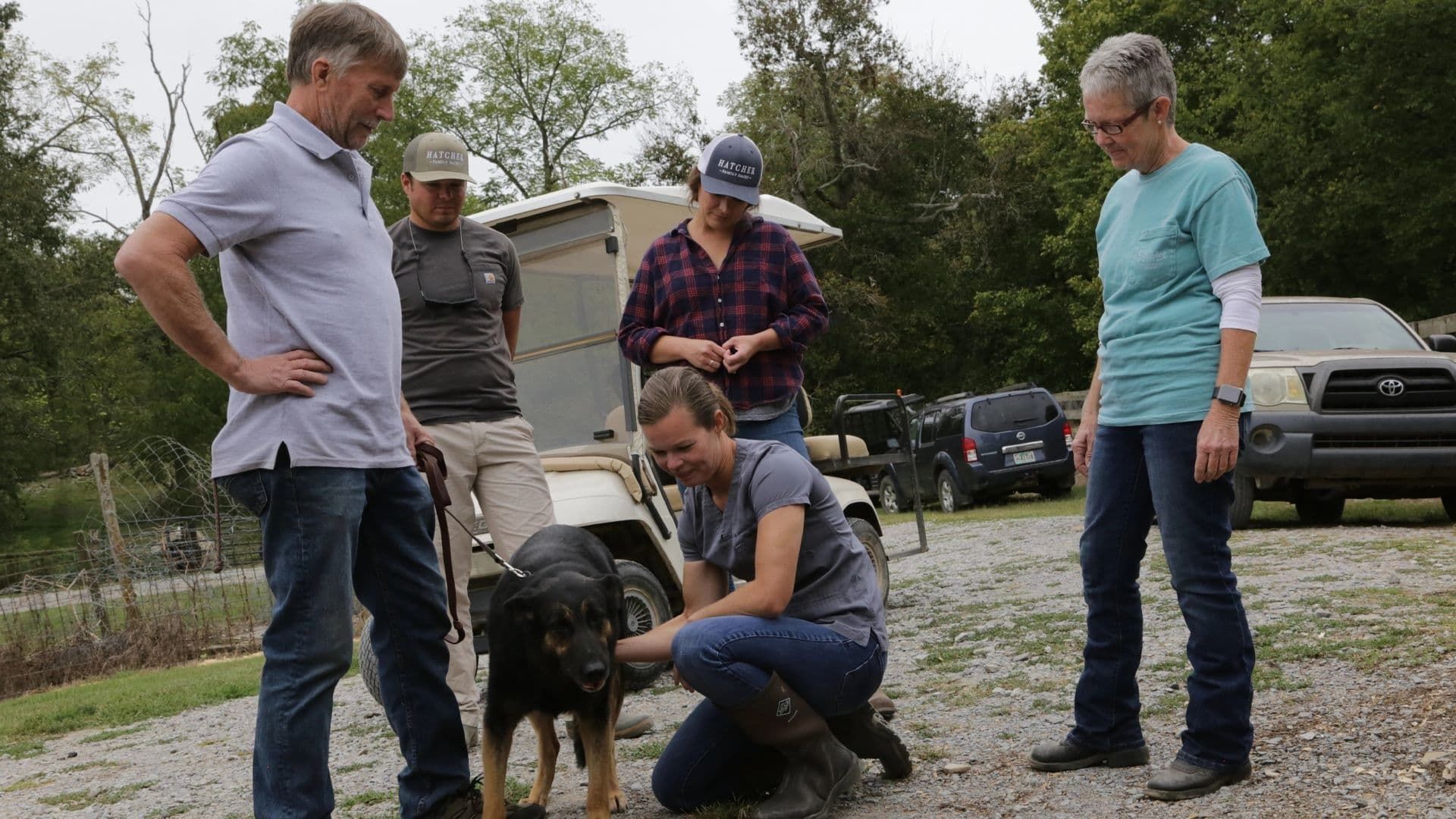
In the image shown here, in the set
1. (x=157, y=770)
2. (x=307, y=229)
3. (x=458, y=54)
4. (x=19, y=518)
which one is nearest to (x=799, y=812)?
(x=307, y=229)

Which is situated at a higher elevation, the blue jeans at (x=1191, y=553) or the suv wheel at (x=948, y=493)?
the blue jeans at (x=1191, y=553)

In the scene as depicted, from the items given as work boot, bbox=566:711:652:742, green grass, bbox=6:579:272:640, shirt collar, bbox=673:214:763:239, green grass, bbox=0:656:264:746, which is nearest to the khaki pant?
work boot, bbox=566:711:652:742

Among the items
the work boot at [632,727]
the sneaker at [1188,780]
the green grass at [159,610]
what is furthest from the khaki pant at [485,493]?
the green grass at [159,610]

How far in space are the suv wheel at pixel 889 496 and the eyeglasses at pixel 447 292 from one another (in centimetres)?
1832

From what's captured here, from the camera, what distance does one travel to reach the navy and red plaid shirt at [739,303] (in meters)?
5.06

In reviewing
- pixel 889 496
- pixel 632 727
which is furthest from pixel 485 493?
pixel 889 496

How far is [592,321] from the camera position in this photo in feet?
23.5

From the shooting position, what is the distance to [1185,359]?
12.6 feet

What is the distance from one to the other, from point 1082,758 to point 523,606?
6.49ft

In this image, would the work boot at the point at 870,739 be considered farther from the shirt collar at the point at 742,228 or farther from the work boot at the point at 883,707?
the shirt collar at the point at 742,228

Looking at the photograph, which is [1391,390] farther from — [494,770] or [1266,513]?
[494,770]

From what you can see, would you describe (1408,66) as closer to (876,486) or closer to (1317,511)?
(876,486)

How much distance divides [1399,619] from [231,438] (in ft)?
18.4

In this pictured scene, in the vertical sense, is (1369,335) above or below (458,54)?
below
